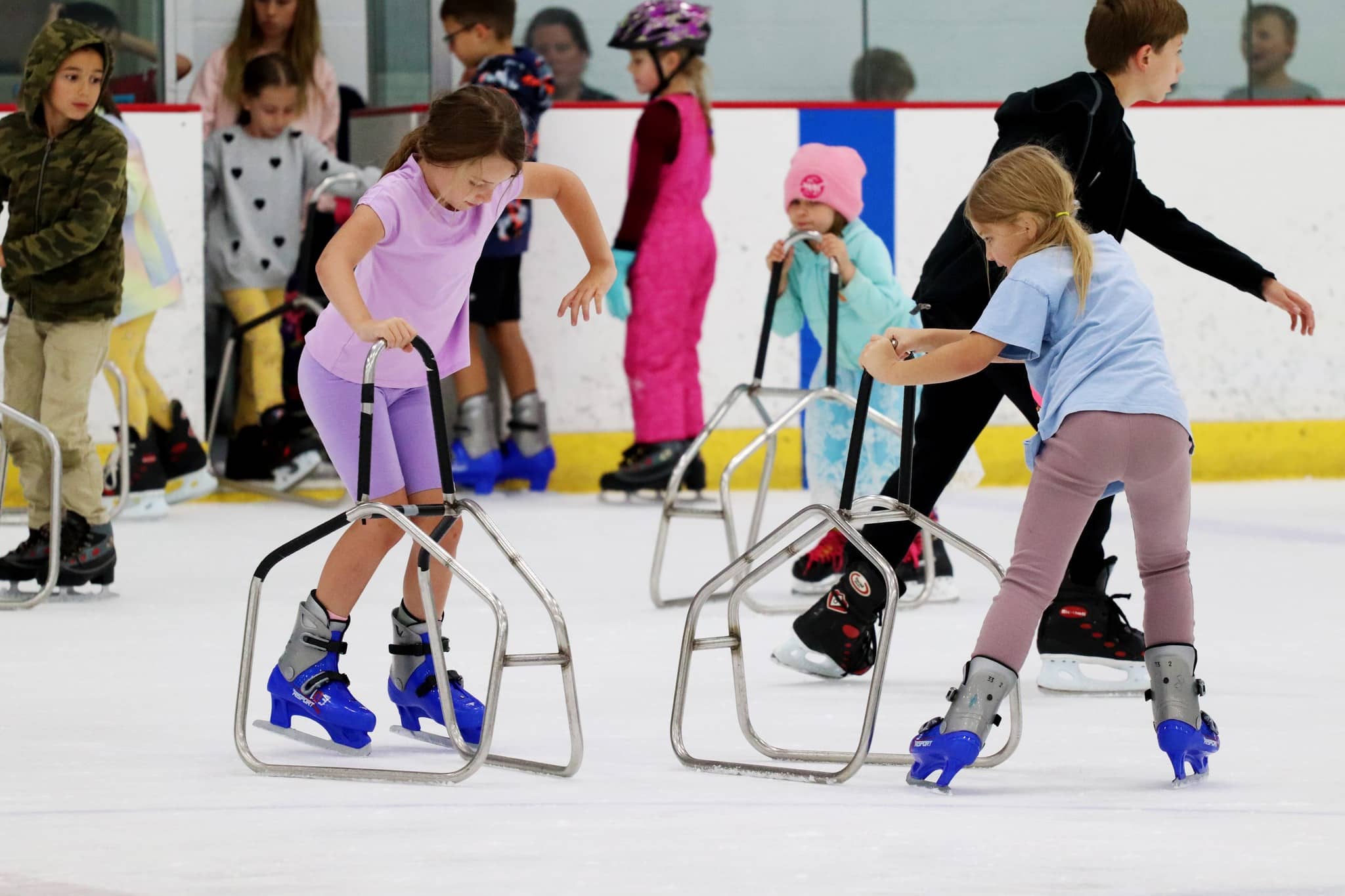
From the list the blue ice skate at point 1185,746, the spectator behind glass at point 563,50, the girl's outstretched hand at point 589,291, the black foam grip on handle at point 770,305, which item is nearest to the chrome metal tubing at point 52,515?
the black foam grip on handle at point 770,305

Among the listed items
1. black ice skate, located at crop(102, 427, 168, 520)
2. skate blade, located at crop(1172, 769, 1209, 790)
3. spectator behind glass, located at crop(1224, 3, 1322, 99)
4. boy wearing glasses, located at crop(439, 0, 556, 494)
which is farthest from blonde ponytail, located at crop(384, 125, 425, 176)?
spectator behind glass, located at crop(1224, 3, 1322, 99)

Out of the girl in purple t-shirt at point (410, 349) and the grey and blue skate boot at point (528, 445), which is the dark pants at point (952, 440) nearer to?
the girl in purple t-shirt at point (410, 349)

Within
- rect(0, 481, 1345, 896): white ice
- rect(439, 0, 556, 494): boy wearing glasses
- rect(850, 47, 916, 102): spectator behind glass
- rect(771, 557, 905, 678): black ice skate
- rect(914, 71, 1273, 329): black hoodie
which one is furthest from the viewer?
rect(850, 47, 916, 102): spectator behind glass

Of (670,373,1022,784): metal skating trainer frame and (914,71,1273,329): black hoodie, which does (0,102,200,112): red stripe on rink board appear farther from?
(670,373,1022,784): metal skating trainer frame

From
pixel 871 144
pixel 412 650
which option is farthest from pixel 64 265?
pixel 871 144

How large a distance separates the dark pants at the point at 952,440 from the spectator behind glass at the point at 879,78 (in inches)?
146

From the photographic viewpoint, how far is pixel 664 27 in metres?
6.51

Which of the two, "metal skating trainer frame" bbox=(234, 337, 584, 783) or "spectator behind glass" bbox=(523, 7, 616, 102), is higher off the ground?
"spectator behind glass" bbox=(523, 7, 616, 102)

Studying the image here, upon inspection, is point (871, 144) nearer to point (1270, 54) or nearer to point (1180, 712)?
point (1270, 54)

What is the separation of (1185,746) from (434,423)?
1136mm

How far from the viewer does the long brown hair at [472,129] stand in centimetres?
288

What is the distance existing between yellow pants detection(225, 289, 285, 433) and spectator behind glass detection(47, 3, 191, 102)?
726 mm

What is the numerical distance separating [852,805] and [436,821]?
550 mm

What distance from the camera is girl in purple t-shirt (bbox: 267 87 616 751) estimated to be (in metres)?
2.91
